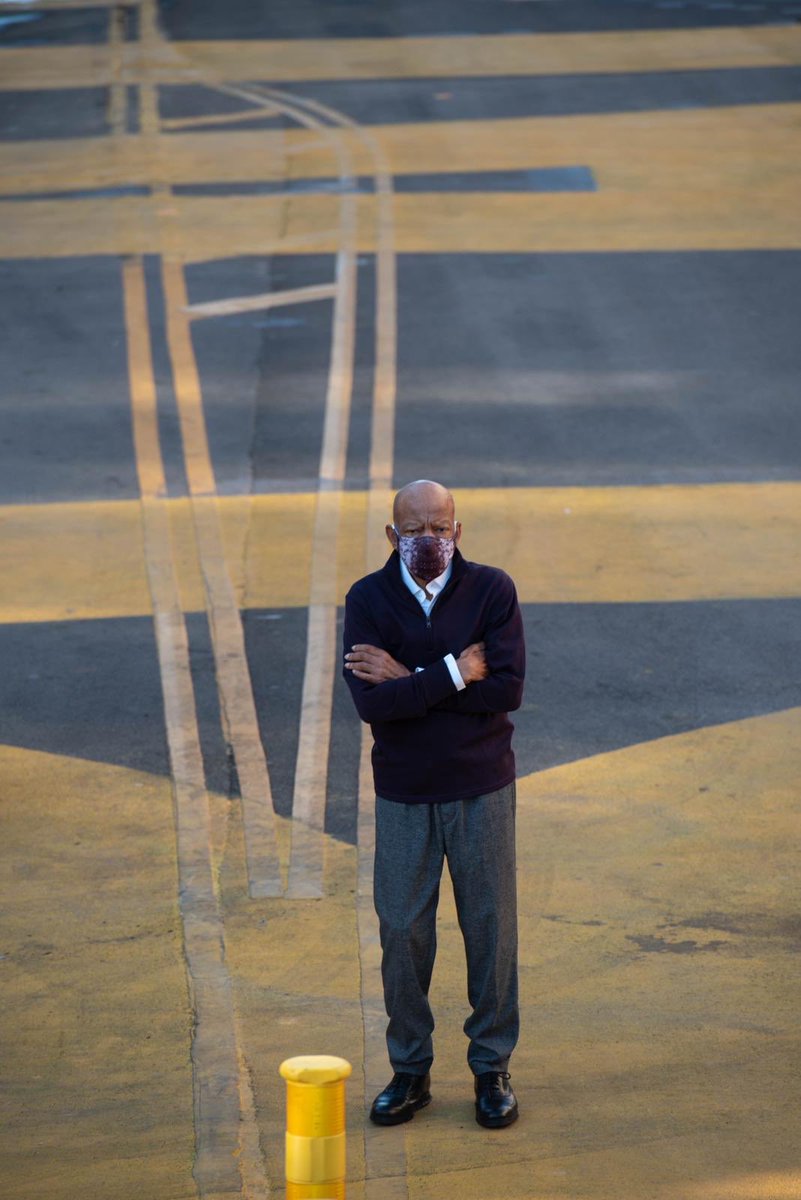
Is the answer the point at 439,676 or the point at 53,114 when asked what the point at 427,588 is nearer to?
the point at 439,676

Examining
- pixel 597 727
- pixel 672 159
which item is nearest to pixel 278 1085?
pixel 597 727

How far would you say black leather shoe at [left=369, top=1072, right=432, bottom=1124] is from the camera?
6.47 meters

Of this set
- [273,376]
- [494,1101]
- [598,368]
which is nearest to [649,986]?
[494,1101]

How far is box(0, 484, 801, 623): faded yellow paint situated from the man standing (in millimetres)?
5790

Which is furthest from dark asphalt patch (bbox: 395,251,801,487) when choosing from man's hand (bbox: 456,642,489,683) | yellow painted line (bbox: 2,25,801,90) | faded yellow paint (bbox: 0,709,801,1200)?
yellow painted line (bbox: 2,25,801,90)

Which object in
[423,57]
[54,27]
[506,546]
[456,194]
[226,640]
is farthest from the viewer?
[54,27]

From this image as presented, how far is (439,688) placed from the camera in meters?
6.23

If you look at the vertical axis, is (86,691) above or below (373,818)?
above

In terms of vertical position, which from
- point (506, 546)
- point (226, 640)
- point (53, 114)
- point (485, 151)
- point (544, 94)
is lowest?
point (226, 640)

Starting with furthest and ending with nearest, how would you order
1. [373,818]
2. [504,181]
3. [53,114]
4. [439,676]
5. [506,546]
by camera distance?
[53,114] < [504,181] < [506,546] < [373,818] < [439,676]

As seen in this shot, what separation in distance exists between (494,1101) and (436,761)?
1.20 metres

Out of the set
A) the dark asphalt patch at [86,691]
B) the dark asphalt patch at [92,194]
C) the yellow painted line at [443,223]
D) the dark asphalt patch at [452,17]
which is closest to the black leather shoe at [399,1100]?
the dark asphalt patch at [86,691]

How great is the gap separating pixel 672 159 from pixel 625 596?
14522 mm

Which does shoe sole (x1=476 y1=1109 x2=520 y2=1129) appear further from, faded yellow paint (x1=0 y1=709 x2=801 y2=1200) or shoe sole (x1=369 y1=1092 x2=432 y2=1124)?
shoe sole (x1=369 y1=1092 x2=432 y2=1124)
